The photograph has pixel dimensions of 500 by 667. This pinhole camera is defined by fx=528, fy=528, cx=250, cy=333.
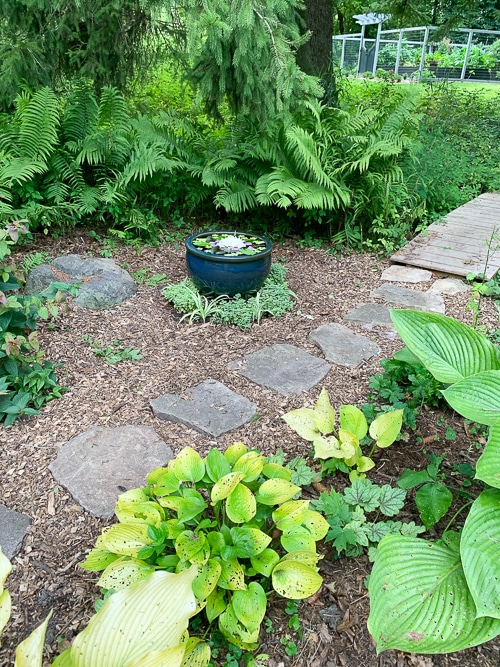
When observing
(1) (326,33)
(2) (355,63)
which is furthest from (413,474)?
(2) (355,63)

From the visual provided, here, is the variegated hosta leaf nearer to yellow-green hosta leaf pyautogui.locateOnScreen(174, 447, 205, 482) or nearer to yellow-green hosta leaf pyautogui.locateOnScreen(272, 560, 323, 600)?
yellow-green hosta leaf pyautogui.locateOnScreen(272, 560, 323, 600)

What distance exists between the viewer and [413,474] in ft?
6.14

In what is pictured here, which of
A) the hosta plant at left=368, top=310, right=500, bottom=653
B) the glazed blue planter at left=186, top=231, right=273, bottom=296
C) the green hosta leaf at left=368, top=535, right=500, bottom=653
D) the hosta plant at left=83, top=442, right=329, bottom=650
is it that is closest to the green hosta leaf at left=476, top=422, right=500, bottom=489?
the hosta plant at left=368, top=310, right=500, bottom=653

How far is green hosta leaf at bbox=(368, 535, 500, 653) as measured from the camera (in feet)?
4.15

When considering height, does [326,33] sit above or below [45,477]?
above

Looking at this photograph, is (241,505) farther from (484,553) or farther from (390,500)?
(484,553)

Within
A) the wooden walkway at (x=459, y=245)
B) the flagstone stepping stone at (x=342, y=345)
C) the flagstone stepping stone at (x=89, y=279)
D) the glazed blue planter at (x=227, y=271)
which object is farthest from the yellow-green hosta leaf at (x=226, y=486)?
the wooden walkway at (x=459, y=245)

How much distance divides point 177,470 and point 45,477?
2.35 feet

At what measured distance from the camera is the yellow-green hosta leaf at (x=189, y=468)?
65.8 inches

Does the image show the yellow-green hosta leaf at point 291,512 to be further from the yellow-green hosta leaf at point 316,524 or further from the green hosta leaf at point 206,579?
the green hosta leaf at point 206,579

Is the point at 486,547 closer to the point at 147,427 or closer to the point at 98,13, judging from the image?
the point at 147,427

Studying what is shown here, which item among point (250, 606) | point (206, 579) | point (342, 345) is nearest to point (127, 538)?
point (206, 579)

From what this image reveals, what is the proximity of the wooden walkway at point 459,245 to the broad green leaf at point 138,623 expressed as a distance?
11.2 ft

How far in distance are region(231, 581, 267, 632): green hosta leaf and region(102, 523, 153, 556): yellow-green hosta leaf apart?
11.9 inches
